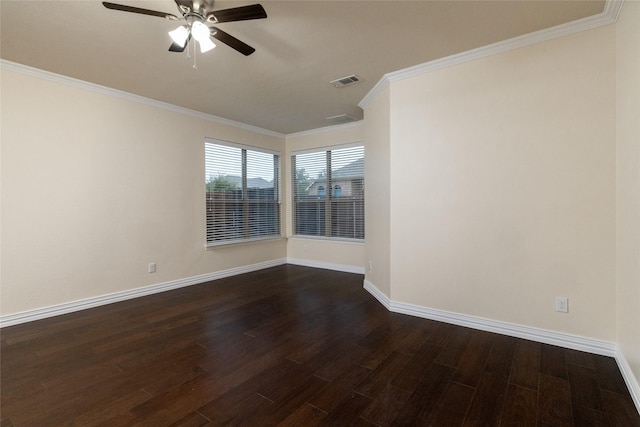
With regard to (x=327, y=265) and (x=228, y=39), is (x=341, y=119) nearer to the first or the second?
(x=327, y=265)

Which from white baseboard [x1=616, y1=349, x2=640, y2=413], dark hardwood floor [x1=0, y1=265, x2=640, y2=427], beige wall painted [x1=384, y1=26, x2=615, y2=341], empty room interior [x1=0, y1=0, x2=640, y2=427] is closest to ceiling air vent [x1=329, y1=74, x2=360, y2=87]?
empty room interior [x1=0, y1=0, x2=640, y2=427]

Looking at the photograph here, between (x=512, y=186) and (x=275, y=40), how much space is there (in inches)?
98.3

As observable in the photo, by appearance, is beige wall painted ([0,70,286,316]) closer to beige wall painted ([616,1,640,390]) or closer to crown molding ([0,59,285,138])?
crown molding ([0,59,285,138])

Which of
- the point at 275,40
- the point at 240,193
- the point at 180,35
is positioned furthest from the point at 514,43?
the point at 240,193

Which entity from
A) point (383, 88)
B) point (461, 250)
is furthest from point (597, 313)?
point (383, 88)

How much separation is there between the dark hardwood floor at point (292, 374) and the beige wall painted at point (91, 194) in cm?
56

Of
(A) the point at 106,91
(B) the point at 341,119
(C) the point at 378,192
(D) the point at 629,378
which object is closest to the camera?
(D) the point at 629,378

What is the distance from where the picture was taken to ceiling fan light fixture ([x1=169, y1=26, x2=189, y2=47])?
207cm

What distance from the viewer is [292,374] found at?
6.81 feet

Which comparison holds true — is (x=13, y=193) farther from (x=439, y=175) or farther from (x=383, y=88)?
(x=439, y=175)

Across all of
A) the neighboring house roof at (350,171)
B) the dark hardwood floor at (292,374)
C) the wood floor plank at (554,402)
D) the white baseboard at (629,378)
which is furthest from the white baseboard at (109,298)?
the white baseboard at (629,378)

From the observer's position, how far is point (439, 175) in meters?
2.97

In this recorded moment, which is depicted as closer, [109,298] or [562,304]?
[562,304]

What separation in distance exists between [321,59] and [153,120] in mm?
2608
